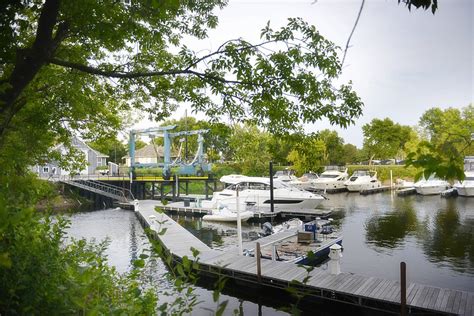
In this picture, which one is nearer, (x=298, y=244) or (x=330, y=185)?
(x=298, y=244)

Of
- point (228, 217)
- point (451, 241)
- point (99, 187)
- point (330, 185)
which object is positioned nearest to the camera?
point (451, 241)

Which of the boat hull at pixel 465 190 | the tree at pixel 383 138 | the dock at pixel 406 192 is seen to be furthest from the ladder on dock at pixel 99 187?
the tree at pixel 383 138

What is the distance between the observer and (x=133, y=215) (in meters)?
26.8

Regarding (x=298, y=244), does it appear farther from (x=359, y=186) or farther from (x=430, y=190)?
(x=359, y=186)

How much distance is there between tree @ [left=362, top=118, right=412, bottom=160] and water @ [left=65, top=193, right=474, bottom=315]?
2720 cm

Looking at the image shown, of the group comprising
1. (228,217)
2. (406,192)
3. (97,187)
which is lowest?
(228,217)

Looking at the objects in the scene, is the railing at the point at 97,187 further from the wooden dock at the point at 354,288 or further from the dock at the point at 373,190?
the wooden dock at the point at 354,288

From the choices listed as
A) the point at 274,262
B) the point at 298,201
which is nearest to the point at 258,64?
the point at 274,262

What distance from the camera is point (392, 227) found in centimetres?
1991

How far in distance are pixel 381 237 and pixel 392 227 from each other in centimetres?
262

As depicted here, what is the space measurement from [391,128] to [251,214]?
1707 inches

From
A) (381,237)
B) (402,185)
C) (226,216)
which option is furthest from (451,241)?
(402,185)

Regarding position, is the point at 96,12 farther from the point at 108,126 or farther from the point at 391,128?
the point at 391,128

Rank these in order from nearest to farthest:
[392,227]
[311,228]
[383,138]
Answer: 1. [311,228]
2. [392,227]
3. [383,138]
